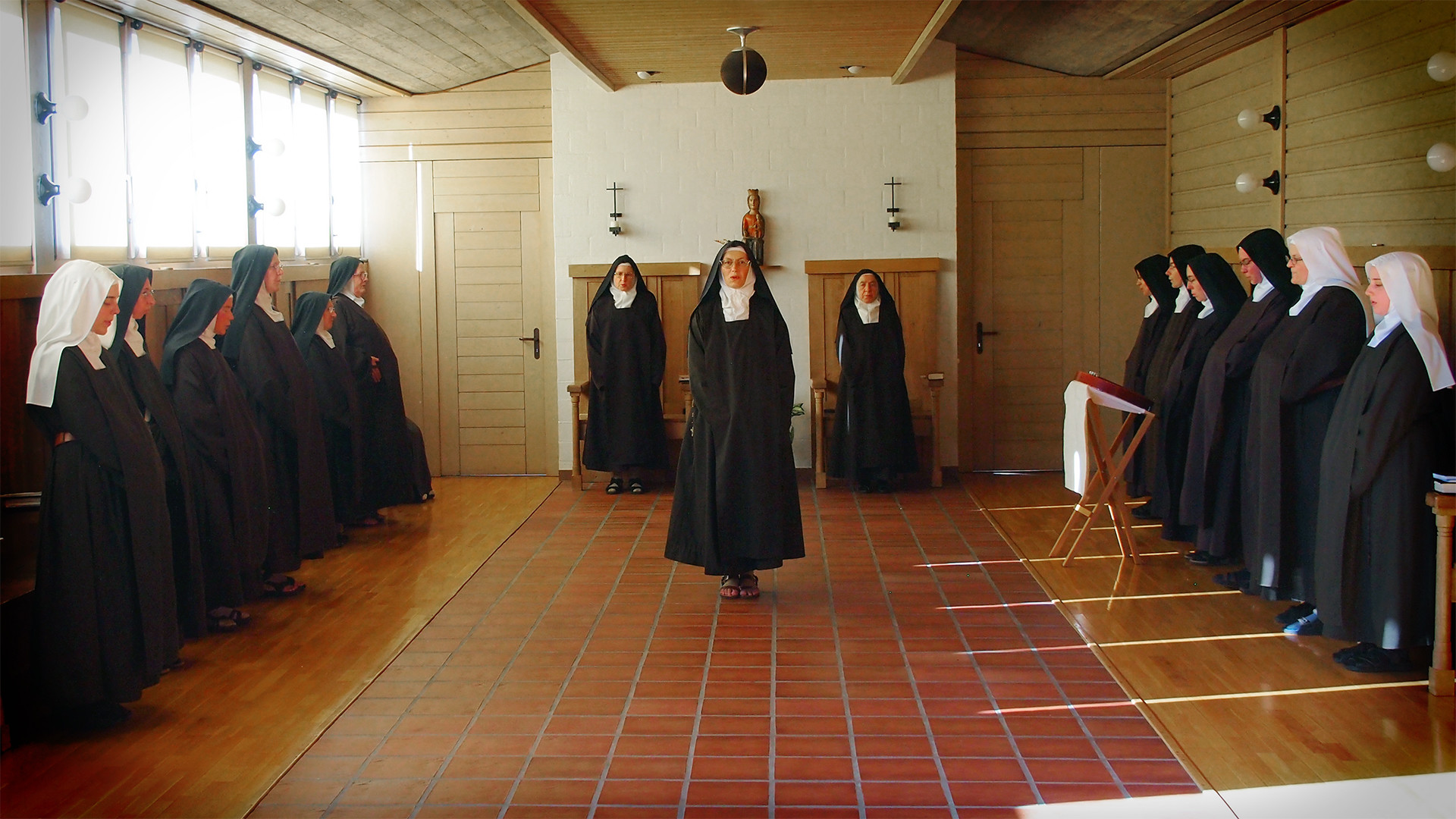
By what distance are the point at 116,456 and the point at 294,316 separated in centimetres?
313

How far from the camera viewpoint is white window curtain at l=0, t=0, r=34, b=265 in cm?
502

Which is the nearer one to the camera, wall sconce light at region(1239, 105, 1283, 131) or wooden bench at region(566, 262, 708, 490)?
wall sconce light at region(1239, 105, 1283, 131)

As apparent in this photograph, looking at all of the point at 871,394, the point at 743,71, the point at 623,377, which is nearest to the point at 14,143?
the point at 743,71

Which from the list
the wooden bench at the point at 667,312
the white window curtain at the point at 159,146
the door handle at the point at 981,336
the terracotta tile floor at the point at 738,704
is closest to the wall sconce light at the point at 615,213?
the wooden bench at the point at 667,312

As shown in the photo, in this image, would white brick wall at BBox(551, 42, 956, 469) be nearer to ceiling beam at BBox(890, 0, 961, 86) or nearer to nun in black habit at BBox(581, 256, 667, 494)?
ceiling beam at BBox(890, 0, 961, 86)

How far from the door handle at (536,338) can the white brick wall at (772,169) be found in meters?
0.49

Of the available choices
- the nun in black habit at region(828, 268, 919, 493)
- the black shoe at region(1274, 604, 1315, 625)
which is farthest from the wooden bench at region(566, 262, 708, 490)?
the black shoe at region(1274, 604, 1315, 625)

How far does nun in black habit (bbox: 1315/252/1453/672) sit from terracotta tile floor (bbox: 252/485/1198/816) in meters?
1.00

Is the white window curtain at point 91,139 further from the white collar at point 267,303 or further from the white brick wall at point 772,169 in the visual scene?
the white brick wall at point 772,169

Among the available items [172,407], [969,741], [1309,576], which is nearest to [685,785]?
[969,741]

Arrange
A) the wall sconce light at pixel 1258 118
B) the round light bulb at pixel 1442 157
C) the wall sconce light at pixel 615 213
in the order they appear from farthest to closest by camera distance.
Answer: the wall sconce light at pixel 615 213, the wall sconce light at pixel 1258 118, the round light bulb at pixel 1442 157

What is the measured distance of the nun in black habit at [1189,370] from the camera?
6.42m

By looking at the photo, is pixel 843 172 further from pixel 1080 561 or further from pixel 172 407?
pixel 172 407

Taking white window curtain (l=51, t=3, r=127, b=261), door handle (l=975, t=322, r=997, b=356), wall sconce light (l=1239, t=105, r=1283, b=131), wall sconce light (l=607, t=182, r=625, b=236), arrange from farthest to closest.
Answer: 1. door handle (l=975, t=322, r=997, b=356)
2. wall sconce light (l=607, t=182, r=625, b=236)
3. wall sconce light (l=1239, t=105, r=1283, b=131)
4. white window curtain (l=51, t=3, r=127, b=261)
